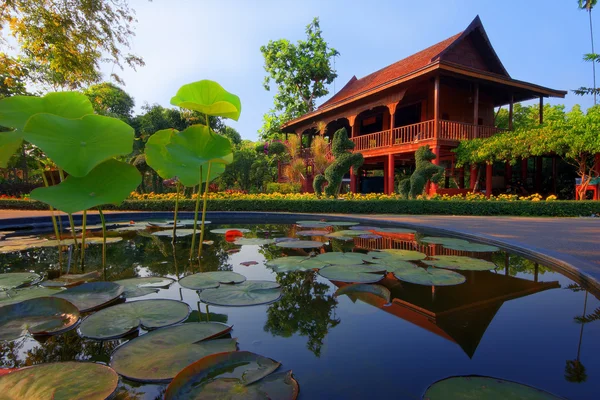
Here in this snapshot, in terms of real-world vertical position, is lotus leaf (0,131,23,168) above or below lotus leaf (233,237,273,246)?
above

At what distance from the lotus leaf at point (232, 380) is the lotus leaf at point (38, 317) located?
0.81 meters

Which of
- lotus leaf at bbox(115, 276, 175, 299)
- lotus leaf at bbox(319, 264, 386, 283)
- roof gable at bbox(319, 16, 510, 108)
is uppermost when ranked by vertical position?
roof gable at bbox(319, 16, 510, 108)

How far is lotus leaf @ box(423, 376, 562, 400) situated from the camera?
36.4 inches

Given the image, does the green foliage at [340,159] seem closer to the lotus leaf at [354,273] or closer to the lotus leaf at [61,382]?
the lotus leaf at [354,273]

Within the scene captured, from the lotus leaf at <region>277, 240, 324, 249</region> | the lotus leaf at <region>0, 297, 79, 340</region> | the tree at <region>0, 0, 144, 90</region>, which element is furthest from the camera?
the tree at <region>0, 0, 144, 90</region>

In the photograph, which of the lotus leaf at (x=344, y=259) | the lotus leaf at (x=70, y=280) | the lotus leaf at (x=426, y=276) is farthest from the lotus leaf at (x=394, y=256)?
the lotus leaf at (x=70, y=280)

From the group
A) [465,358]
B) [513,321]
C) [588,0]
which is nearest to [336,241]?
[513,321]

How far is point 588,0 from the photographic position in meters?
20.0

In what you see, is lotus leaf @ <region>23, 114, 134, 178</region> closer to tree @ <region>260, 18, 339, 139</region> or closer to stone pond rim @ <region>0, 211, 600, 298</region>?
stone pond rim @ <region>0, 211, 600, 298</region>

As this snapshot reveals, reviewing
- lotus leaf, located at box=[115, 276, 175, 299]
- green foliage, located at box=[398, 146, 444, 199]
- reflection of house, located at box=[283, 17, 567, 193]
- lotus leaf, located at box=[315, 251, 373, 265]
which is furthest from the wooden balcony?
lotus leaf, located at box=[115, 276, 175, 299]

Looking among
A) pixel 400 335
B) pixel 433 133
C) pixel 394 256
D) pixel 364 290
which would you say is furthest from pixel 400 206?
pixel 400 335

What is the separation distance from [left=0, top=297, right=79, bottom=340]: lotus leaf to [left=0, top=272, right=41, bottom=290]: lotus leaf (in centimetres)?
61

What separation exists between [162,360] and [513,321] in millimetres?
1604

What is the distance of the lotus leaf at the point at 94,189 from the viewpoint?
170 cm
